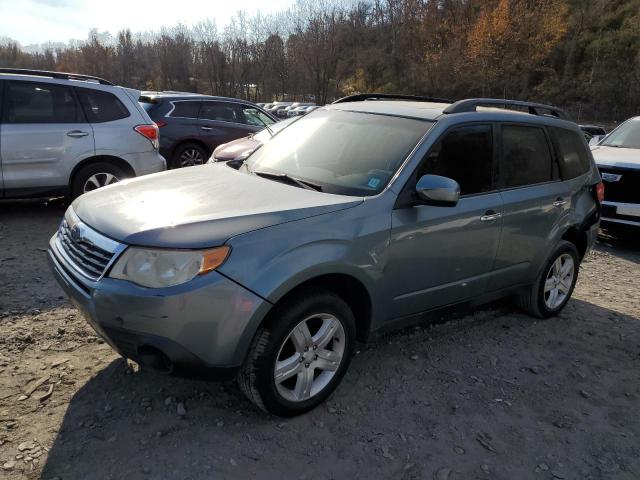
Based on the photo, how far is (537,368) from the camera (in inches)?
147

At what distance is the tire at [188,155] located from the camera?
9570mm

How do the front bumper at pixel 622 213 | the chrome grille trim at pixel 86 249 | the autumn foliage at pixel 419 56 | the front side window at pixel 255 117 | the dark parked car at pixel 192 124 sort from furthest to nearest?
1. the autumn foliage at pixel 419 56
2. the front side window at pixel 255 117
3. the dark parked car at pixel 192 124
4. the front bumper at pixel 622 213
5. the chrome grille trim at pixel 86 249

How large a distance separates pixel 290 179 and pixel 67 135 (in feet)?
14.1

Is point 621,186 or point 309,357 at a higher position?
point 621,186

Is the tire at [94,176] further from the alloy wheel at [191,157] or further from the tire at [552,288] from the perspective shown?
the tire at [552,288]

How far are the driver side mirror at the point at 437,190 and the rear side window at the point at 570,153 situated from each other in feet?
6.20

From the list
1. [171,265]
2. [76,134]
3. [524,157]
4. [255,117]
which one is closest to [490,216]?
[524,157]

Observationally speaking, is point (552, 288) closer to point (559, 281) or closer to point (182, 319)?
point (559, 281)

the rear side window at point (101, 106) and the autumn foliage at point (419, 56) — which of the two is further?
the autumn foliage at point (419, 56)

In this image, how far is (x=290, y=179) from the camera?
331 cm

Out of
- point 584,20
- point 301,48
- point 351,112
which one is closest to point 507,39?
point 584,20

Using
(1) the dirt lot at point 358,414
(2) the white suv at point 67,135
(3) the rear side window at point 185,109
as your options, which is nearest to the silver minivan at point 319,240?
(1) the dirt lot at point 358,414

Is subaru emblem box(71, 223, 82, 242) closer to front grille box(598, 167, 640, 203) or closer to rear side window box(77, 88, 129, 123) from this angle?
rear side window box(77, 88, 129, 123)

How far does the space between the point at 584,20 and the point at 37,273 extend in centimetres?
4882
